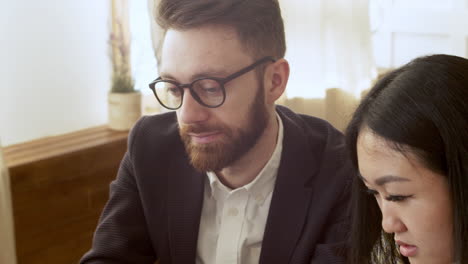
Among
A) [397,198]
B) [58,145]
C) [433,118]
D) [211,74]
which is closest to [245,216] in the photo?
[211,74]

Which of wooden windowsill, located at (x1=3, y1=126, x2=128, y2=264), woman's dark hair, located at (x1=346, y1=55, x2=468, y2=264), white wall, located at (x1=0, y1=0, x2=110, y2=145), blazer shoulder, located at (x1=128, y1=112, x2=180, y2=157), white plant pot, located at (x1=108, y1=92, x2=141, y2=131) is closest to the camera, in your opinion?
woman's dark hair, located at (x1=346, y1=55, x2=468, y2=264)

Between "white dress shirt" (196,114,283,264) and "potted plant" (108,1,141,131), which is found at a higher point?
"potted plant" (108,1,141,131)

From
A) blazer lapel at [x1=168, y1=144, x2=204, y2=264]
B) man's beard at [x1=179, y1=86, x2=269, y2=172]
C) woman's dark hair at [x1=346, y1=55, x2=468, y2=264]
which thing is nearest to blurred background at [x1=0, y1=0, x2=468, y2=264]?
blazer lapel at [x1=168, y1=144, x2=204, y2=264]

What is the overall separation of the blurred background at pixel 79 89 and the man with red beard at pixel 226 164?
0.57m

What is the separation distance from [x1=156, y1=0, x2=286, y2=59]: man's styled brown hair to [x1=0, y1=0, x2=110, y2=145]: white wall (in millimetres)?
995

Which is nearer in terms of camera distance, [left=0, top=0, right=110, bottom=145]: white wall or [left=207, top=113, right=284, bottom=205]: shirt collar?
[left=207, top=113, right=284, bottom=205]: shirt collar

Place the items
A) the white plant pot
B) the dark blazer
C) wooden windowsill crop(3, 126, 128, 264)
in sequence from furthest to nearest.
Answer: the white plant pot
wooden windowsill crop(3, 126, 128, 264)
the dark blazer

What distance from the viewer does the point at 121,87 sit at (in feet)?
7.96

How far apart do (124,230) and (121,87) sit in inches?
38.4

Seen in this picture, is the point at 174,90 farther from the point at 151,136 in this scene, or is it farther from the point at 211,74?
the point at 151,136

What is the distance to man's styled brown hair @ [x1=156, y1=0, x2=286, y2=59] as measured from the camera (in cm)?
132

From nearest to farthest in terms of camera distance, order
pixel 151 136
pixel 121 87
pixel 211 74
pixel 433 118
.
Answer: pixel 433 118 → pixel 211 74 → pixel 151 136 → pixel 121 87

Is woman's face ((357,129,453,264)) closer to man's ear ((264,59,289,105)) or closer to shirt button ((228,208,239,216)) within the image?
man's ear ((264,59,289,105))

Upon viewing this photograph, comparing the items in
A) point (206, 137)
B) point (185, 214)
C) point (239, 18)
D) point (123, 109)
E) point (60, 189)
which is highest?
point (239, 18)
